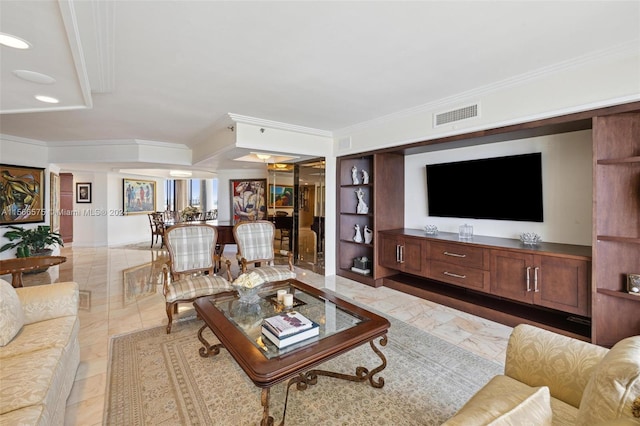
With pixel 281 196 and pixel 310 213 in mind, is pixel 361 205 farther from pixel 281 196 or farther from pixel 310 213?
pixel 281 196

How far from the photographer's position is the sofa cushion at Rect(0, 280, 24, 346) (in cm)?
176

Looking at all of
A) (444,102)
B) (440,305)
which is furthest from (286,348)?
(444,102)

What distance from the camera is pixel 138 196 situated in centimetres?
925

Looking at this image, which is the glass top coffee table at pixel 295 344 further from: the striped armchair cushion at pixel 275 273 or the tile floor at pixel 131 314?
the tile floor at pixel 131 314

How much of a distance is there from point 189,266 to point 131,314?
855 millimetres

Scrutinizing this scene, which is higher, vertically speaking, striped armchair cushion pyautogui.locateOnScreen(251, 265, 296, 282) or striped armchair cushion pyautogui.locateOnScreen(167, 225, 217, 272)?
striped armchair cushion pyautogui.locateOnScreen(167, 225, 217, 272)

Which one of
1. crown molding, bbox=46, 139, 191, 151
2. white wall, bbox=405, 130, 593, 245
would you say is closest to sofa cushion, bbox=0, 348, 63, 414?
white wall, bbox=405, 130, 593, 245

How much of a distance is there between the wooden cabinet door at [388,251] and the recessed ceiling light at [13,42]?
13.2 feet

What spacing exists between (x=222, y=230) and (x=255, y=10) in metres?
3.85

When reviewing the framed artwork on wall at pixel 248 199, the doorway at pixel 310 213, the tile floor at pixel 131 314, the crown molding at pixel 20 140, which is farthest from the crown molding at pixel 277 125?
the crown molding at pixel 20 140

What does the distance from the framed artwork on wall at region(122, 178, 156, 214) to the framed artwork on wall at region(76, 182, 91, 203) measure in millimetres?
835

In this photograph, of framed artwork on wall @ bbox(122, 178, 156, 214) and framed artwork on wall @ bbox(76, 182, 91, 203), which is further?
framed artwork on wall @ bbox(122, 178, 156, 214)

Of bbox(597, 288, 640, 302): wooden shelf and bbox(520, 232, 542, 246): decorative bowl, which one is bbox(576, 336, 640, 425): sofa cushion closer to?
bbox(597, 288, 640, 302): wooden shelf

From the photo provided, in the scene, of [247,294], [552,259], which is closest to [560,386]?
[552,259]
